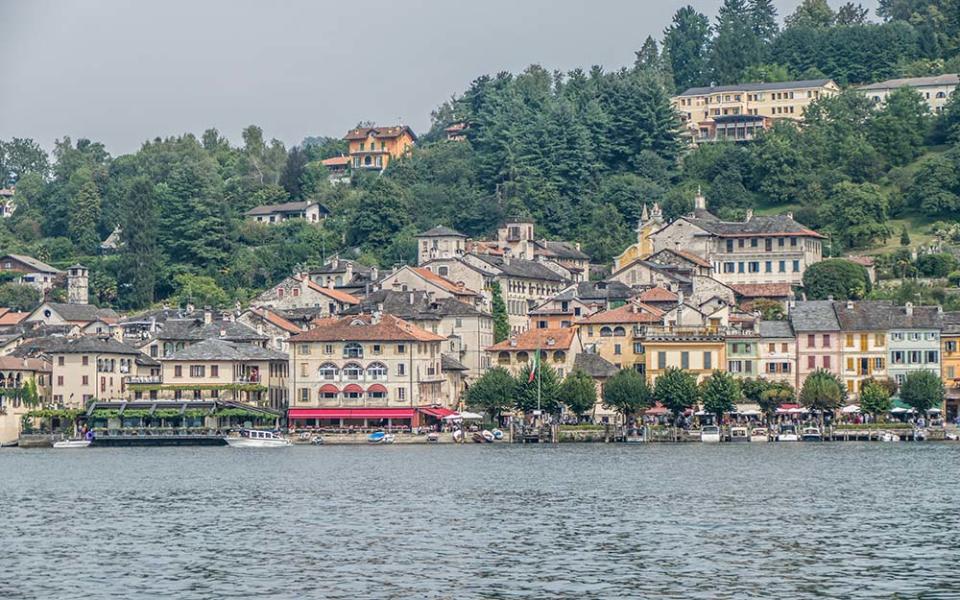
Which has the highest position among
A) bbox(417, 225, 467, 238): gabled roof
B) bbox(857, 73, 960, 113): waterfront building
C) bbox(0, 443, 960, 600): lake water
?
bbox(857, 73, 960, 113): waterfront building

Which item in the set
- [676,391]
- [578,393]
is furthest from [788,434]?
[578,393]

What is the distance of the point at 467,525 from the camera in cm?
6397

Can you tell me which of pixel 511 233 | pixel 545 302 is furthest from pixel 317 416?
pixel 511 233

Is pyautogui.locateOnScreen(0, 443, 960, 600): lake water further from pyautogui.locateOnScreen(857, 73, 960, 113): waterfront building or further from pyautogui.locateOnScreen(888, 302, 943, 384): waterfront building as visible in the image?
pyautogui.locateOnScreen(857, 73, 960, 113): waterfront building

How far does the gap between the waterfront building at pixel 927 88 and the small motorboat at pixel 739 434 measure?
82.4 metres

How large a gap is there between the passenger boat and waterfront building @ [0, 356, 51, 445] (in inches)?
1947

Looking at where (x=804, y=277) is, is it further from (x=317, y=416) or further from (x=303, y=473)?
(x=303, y=473)

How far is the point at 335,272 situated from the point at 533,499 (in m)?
86.9

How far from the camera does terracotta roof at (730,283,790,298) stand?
139125mm

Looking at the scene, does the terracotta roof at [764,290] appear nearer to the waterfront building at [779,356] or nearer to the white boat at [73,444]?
the waterfront building at [779,356]

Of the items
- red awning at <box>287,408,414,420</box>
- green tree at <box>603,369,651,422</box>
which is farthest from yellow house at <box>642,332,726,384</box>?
red awning at <box>287,408,414,420</box>

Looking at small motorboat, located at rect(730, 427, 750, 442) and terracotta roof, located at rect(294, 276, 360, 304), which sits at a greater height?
terracotta roof, located at rect(294, 276, 360, 304)

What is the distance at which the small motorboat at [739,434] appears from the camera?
114125 millimetres

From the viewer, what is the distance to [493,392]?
119562mm
